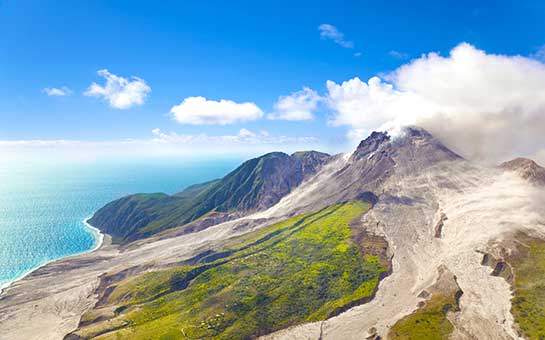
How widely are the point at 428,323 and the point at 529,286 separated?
158ft

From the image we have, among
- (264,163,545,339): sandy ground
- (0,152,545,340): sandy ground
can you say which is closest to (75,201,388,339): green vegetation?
(264,163,545,339): sandy ground

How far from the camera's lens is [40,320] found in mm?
133875

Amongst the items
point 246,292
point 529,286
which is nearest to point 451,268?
point 529,286

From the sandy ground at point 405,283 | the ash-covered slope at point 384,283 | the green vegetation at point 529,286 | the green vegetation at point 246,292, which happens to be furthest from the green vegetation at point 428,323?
the green vegetation at point 246,292

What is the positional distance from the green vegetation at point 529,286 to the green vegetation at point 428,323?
1902cm

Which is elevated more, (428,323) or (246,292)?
(428,323)

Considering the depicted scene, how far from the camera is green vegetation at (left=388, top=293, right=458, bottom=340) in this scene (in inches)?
3688

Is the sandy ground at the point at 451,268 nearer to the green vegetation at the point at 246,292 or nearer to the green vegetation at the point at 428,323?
the green vegetation at the point at 428,323

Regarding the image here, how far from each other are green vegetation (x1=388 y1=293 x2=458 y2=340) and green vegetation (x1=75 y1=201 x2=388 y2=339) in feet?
64.2

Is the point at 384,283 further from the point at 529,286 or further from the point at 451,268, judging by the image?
the point at 529,286

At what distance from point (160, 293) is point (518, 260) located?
508ft

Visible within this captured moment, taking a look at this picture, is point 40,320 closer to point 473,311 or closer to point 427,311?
point 427,311

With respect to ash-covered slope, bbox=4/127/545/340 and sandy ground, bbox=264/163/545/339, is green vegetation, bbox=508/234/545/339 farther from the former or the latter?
sandy ground, bbox=264/163/545/339

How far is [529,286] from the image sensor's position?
11494cm
